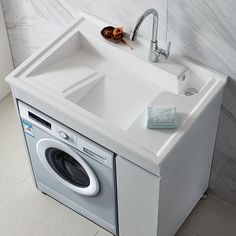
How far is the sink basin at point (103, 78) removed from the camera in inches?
95.3

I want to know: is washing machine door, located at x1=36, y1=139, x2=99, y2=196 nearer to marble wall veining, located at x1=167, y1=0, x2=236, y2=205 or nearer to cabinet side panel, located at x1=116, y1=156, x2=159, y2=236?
cabinet side panel, located at x1=116, y1=156, x2=159, y2=236

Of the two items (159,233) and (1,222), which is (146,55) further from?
(1,222)

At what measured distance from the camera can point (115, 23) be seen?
2619mm

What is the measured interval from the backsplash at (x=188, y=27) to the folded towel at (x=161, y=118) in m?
0.34

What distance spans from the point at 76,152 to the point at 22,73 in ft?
1.42

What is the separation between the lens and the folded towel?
7.26 ft

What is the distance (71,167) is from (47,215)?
1.27 ft

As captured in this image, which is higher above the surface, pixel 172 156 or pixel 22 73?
pixel 22 73

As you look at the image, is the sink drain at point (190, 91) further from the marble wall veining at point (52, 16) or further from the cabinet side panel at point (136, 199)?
the cabinet side panel at point (136, 199)

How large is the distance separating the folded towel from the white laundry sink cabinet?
28mm

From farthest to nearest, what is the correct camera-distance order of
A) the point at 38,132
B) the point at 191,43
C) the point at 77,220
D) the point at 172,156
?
the point at 77,220
the point at 38,132
the point at 191,43
the point at 172,156

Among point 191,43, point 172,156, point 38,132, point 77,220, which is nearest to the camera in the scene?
point 172,156

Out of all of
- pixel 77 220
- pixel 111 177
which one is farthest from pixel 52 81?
pixel 77 220

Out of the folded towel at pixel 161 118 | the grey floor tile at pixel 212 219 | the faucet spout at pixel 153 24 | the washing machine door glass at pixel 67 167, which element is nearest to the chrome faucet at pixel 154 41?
the faucet spout at pixel 153 24
